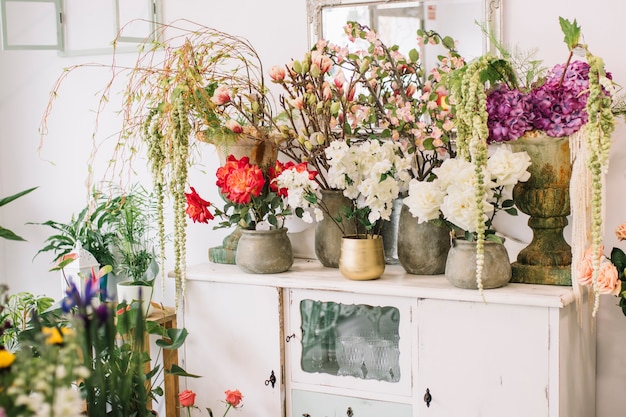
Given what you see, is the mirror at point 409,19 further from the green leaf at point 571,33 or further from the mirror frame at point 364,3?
the green leaf at point 571,33

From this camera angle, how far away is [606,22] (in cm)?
223

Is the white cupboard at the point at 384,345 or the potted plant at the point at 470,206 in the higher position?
the potted plant at the point at 470,206

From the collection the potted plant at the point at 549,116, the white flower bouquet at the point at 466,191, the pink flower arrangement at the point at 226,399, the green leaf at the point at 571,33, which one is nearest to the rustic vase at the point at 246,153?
the pink flower arrangement at the point at 226,399

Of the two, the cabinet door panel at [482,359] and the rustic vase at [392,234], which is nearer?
the cabinet door panel at [482,359]

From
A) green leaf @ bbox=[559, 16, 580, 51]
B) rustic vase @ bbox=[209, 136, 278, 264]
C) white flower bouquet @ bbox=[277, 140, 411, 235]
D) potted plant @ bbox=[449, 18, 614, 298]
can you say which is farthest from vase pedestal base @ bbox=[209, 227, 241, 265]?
green leaf @ bbox=[559, 16, 580, 51]

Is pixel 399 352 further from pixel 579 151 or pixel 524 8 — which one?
pixel 524 8

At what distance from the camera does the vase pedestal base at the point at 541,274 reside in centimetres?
210

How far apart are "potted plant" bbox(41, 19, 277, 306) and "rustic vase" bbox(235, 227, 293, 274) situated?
0.67ft

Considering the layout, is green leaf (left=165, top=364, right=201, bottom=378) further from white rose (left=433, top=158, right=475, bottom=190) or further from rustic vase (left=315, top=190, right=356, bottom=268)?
white rose (left=433, top=158, right=475, bottom=190)

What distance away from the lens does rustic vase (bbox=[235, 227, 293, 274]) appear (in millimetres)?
2395

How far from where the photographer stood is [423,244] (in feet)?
7.48

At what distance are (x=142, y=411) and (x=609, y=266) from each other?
122 centimetres

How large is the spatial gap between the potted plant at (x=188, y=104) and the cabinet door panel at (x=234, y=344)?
0.39 ft

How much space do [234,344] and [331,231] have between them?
474mm
